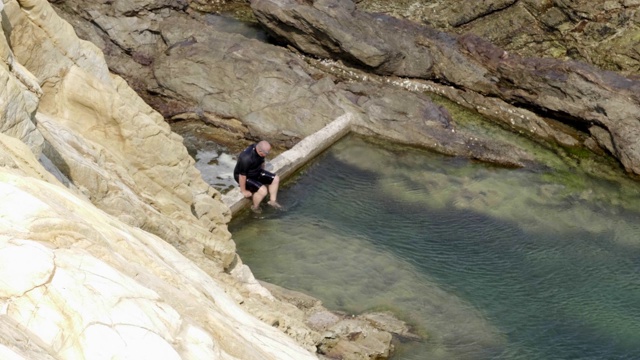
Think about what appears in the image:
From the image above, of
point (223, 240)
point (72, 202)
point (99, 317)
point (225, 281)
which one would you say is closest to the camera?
point (99, 317)

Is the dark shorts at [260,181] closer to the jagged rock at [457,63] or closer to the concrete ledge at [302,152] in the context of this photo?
the concrete ledge at [302,152]

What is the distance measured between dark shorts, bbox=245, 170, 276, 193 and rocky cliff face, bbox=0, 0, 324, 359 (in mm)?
3720

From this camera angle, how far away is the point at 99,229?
8.45m

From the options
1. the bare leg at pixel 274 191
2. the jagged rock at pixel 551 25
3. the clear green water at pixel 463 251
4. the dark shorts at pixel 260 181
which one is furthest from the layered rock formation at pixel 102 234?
the jagged rock at pixel 551 25

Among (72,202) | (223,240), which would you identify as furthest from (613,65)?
(72,202)

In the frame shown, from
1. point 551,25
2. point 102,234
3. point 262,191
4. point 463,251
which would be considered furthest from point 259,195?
point 551,25

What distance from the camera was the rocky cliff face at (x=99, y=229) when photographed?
662 centimetres

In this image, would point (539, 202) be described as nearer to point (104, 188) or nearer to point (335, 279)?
point (335, 279)

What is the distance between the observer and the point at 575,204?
72.2 ft

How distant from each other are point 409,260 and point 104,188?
8951mm

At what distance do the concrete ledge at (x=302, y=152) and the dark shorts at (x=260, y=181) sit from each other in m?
0.33

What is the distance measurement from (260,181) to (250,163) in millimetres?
622

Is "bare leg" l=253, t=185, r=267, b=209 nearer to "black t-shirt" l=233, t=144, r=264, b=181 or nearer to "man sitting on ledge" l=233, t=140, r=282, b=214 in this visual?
"man sitting on ledge" l=233, t=140, r=282, b=214

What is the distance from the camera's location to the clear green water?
16.2m
